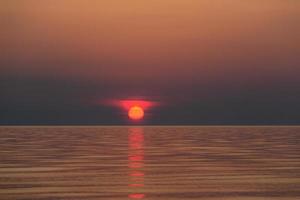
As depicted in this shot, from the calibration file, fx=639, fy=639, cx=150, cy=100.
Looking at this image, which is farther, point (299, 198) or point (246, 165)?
point (246, 165)

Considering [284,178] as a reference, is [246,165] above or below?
above

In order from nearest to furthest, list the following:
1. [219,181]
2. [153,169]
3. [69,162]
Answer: [219,181], [153,169], [69,162]

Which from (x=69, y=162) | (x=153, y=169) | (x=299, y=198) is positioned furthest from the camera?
(x=69, y=162)

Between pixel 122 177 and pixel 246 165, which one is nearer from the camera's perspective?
pixel 122 177

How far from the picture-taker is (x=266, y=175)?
69.2ft

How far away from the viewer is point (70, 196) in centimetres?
1533

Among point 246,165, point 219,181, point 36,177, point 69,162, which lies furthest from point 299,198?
point 69,162

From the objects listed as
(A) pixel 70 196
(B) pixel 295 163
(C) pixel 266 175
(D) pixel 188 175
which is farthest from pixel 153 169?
(A) pixel 70 196

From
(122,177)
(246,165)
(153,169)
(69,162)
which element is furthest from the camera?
(69,162)

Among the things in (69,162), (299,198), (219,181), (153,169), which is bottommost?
(299,198)

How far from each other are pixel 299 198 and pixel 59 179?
25.6 feet

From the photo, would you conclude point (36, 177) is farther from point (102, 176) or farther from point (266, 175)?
point (266, 175)

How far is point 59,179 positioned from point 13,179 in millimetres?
1412

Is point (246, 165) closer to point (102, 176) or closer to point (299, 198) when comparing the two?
point (102, 176)
